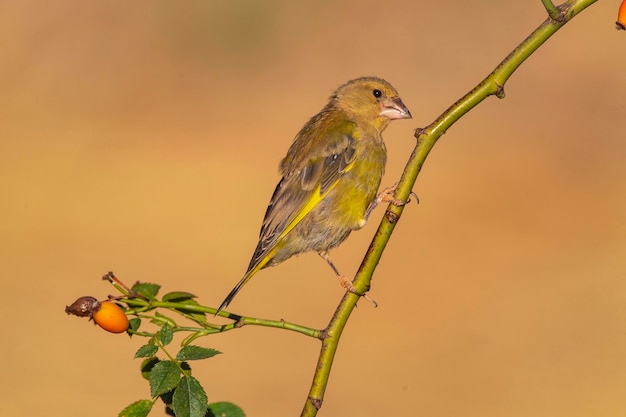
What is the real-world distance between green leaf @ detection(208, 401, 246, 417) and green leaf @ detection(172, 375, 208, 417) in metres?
0.21

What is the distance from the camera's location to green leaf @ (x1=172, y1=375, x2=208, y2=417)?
6.39ft

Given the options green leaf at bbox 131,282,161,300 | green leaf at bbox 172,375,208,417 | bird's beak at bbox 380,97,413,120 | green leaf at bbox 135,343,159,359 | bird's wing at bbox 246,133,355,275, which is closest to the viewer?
green leaf at bbox 172,375,208,417

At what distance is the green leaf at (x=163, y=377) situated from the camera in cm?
202

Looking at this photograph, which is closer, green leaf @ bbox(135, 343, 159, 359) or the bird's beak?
green leaf @ bbox(135, 343, 159, 359)

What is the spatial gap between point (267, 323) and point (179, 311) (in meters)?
0.21

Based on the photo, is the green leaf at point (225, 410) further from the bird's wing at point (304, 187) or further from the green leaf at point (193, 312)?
the bird's wing at point (304, 187)

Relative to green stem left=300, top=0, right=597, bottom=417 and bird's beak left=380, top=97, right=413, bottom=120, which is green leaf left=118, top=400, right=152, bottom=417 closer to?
green stem left=300, top=0, right=597, bottom=417

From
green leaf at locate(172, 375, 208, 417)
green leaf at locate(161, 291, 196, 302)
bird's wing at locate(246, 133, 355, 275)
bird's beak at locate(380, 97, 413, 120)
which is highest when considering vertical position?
bird's beak at locate(380, 97, 413, 120)

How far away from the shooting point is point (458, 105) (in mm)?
2086

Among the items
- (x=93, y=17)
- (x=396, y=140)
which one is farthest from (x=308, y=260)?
(x=93, y=17)

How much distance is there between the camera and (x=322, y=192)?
4430 mm

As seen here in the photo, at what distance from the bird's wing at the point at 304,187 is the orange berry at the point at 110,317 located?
2.11m

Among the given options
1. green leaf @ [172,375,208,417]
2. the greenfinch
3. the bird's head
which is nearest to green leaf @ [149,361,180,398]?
green leaf @ [172,375,208,417]

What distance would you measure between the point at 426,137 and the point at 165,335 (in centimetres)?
72
